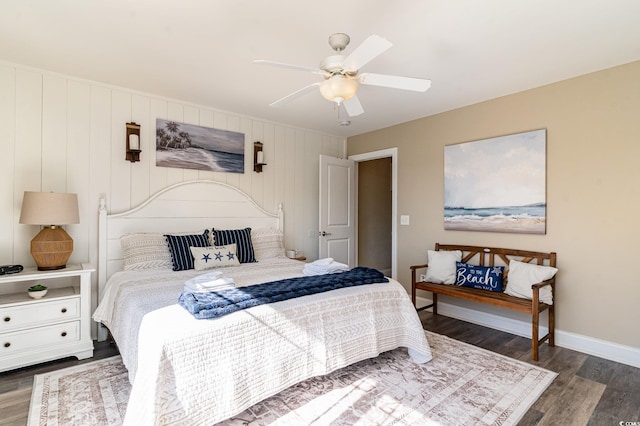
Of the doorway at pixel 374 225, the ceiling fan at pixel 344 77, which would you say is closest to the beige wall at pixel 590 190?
the ceiling fan at pixel 344 77

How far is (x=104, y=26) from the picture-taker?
226 centimetres

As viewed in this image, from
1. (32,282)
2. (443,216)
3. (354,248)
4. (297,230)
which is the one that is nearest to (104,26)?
(32,282)

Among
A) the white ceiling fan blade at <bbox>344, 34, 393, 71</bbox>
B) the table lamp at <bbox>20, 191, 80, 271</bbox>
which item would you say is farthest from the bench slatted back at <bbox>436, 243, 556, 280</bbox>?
the table lamp at <bbox>20, 191, 80, 271</bbox>

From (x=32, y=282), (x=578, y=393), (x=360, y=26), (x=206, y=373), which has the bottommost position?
(x=578, y=393)

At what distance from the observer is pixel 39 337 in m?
2.60

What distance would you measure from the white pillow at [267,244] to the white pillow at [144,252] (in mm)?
991

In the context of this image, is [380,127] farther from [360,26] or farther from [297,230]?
[360,26]

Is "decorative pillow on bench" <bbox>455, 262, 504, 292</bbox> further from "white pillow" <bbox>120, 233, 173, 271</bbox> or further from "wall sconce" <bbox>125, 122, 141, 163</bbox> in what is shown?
"wall sconce" <bbox>125, 122, 141, 163</bbox>

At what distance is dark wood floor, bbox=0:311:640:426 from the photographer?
2029 mm

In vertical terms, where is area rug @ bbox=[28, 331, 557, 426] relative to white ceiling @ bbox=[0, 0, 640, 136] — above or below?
below

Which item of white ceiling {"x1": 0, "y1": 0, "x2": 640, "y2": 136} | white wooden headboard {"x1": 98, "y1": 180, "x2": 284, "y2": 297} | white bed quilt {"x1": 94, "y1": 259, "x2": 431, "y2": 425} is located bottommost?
white bed quilt {"x1": 94, "y1": 259, "x2": 431, "y2": 425}

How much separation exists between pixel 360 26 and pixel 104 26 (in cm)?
175

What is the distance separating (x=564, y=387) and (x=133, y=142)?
4.30m

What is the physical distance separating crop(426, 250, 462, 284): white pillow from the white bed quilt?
1166mm
